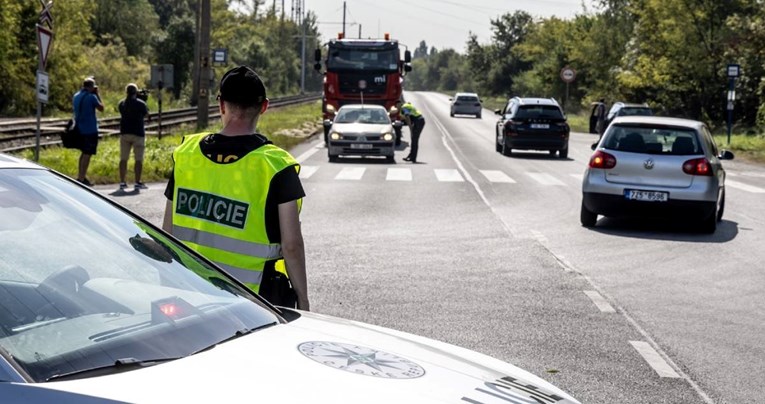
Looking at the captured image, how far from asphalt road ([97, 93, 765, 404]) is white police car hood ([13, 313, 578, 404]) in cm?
312

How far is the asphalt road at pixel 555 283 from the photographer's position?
25.2ft

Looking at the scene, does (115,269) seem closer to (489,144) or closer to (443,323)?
(443,323)

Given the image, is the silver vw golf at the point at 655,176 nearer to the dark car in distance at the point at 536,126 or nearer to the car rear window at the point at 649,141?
the car rear window at the point at 649,141

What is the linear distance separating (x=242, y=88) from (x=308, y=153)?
94.6 feet

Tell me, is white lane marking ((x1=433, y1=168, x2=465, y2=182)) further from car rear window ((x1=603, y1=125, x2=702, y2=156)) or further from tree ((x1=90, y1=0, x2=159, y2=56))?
tree ((x1=90, y1=0, x2=159, y2=56))

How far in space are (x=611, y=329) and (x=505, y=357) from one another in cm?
147

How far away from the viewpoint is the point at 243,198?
4.80 m

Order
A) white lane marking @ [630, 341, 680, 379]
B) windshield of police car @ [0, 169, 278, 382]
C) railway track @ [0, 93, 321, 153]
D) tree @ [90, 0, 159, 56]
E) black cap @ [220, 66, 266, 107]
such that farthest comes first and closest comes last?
tree @ [90, 0, 159, 56], railway track @ [0, 93, 321, 153], white lane marking @ [630, 341, 680, 379], black cap @ [220, 66, 266, 107], windshield of police car @ [0, 169, 278, 382]

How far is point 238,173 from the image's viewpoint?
4781 millimetres

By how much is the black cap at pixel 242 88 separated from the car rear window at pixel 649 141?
11.9 meters

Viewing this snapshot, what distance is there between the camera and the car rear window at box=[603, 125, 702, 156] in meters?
16.3

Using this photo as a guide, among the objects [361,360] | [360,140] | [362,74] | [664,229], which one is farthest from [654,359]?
[362,74]

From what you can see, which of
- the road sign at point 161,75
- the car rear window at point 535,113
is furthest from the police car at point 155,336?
the car rear window at point 535,113

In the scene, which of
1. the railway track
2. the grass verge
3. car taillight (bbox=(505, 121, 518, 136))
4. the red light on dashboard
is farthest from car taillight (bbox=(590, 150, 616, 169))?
car taillight (bbox=(505, 121, 518, 136))
